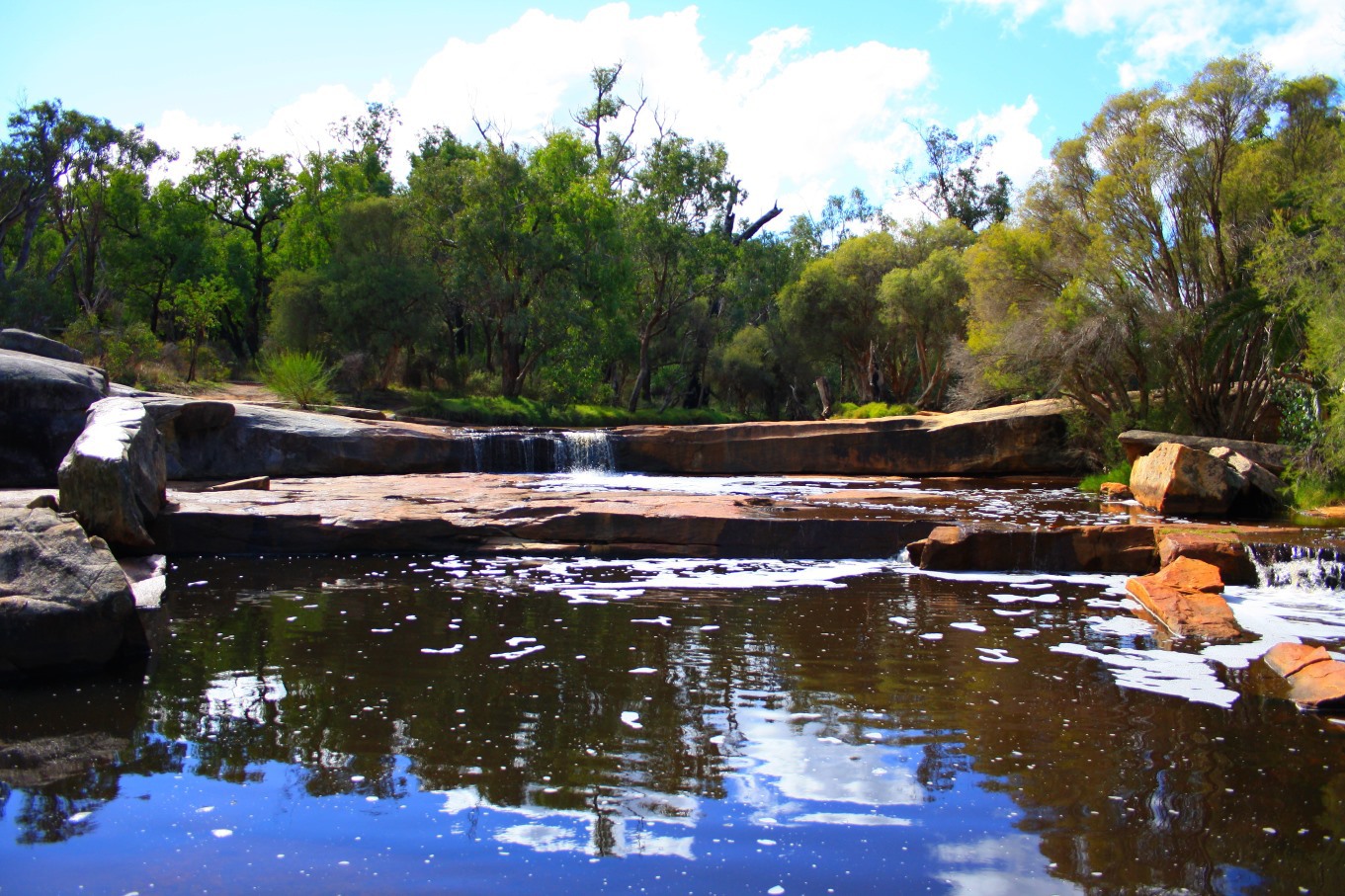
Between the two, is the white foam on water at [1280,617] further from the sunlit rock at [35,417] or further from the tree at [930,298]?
the tree at [930,298]

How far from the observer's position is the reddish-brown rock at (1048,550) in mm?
9945

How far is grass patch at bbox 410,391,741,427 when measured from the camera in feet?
91.9

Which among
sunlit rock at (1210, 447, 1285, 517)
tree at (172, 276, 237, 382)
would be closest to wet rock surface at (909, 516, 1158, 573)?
sunlit rock at (1210, 447, 1285, 517)

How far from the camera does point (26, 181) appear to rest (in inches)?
1218

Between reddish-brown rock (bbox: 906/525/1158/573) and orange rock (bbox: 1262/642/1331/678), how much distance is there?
3610 millimetres

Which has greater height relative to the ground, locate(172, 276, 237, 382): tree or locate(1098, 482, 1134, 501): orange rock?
locate(172, 276, 237, 382): tree

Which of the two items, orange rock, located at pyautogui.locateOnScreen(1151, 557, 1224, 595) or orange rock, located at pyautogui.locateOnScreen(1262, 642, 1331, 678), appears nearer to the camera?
orange rock, located at pyautogui.locateOnScreen(1262, 642, 1331, 678)

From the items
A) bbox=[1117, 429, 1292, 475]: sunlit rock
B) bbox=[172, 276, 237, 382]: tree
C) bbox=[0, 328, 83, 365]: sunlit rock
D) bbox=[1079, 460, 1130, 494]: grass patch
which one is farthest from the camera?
bbox=[172, 276, 237, 382]: tree

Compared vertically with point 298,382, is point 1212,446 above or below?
below

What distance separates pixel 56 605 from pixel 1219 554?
9547 millimetres

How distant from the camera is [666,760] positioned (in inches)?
173

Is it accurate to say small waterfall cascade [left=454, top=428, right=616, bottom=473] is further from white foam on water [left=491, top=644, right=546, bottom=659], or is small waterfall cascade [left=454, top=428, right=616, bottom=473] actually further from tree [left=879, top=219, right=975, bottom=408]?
white foam on water [left=491, top=644, right=546, bottom=659]

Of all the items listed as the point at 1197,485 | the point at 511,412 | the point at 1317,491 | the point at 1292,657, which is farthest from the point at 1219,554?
the point at 511,412

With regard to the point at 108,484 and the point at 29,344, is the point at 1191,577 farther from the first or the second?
the point at 29,344
